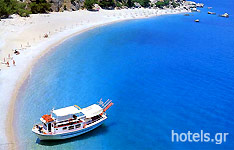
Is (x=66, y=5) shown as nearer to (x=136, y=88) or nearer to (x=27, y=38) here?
(x=27, y=38)

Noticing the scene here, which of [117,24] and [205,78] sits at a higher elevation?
[117,24]

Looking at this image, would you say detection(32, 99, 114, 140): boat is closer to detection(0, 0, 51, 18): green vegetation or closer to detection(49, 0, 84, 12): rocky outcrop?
detection(0, 0, 51, 18): green vegetation

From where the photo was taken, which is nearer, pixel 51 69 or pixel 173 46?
pixel 51 69

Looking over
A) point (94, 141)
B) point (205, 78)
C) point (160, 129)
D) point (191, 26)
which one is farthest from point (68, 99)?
point (191, 26)

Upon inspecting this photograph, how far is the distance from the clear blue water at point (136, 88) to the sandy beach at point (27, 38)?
4.97ft

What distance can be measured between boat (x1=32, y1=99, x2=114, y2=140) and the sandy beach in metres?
3.68

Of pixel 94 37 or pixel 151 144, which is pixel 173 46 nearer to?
pixel 94 37

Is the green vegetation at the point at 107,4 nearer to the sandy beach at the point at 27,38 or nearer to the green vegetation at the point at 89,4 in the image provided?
the sandy beach at the point at 27,38

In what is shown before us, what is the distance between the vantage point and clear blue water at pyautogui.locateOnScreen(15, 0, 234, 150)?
32.8 meters

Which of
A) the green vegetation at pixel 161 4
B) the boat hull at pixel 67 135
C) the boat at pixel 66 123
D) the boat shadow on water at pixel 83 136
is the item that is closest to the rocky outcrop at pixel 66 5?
the green vegetation at pixel 161 4

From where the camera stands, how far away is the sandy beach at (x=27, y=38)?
3730cm

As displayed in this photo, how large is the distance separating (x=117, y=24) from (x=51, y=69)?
159 ft

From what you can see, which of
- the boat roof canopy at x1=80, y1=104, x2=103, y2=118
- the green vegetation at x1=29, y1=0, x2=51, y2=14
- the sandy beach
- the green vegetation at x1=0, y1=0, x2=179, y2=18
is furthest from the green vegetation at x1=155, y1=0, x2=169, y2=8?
the boat roof canopy at x1=80, y1=104, x2=103, y2=118

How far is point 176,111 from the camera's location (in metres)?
39.1
